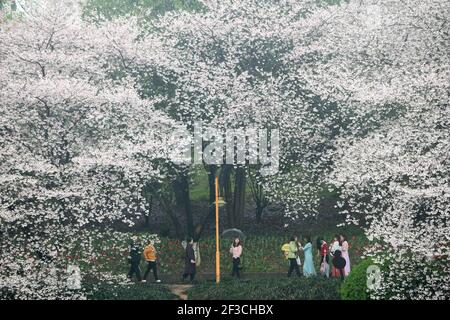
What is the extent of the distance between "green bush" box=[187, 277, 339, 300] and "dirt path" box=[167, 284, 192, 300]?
28cm

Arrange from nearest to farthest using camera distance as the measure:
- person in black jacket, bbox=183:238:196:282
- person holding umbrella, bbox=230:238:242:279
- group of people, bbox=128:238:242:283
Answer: group of people, bbox=128:238:242:283
person in black jacket, bbox=183:238:196:282
person holding umbrella, bbox=230:238:242:279

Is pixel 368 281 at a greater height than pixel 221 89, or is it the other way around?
pixel 221 89

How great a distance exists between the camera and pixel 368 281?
18.0 meters

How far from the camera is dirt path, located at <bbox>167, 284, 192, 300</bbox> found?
22.0 m

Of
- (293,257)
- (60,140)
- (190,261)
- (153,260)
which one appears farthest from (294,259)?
(60,140)

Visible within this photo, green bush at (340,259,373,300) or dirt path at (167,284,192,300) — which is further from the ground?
green bush at (340,259,373,300)

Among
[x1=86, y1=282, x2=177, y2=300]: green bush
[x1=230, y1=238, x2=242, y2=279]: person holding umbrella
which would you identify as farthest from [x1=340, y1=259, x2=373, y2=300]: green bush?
[x1=230, y1=238, x2=242, y2=279]: person holding umbrella

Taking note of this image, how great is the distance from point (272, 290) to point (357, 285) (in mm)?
3390

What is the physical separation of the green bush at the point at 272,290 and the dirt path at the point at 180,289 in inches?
11.2

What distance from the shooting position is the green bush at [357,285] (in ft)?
59.8

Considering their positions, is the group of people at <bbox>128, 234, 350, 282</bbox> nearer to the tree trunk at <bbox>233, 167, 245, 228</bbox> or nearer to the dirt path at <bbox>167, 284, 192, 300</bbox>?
the dirt path at <bbox>167, 284, 192, 300</bbox>

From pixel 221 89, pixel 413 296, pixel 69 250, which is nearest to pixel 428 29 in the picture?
pixel 221 89
